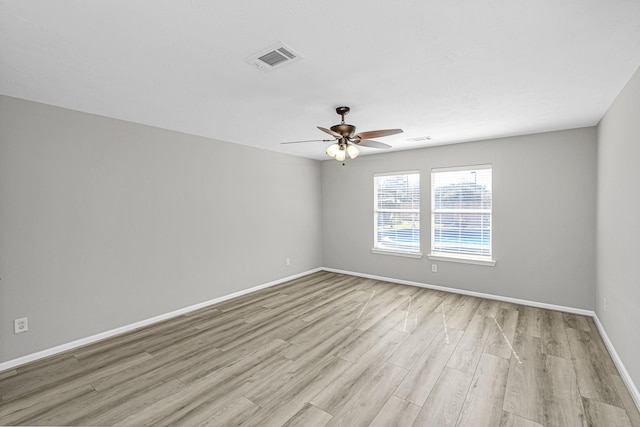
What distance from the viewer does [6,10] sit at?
155 centimetres

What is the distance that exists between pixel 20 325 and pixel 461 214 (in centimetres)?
578

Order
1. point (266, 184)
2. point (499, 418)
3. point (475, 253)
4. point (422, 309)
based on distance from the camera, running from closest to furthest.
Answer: point (499, 418), point (422, 309), point (475, 253), point (266, 184)

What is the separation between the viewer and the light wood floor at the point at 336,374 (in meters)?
2.09

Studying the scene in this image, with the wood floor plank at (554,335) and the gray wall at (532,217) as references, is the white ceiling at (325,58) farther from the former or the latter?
the wood floor plank at (554,335)

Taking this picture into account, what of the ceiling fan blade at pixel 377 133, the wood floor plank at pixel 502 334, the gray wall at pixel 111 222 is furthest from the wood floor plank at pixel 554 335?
the gray wall at pixel 111 222

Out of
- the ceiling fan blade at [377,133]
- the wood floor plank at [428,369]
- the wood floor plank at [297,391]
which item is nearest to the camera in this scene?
the wood floor plank at [297,391]

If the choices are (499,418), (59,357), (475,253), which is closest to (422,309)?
(475,253)

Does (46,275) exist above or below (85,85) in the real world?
below

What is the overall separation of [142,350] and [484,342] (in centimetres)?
365

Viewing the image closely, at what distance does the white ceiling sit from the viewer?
5.21 feet

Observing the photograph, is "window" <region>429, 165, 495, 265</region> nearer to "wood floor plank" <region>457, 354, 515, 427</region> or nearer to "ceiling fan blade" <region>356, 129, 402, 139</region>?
"wood floor plank" <region>457, 354, 515, 427</region>

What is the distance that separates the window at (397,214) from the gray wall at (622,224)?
252 centimetres

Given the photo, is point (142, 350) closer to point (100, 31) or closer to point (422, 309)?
point (100, 31)

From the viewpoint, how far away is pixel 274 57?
205 centimetres
